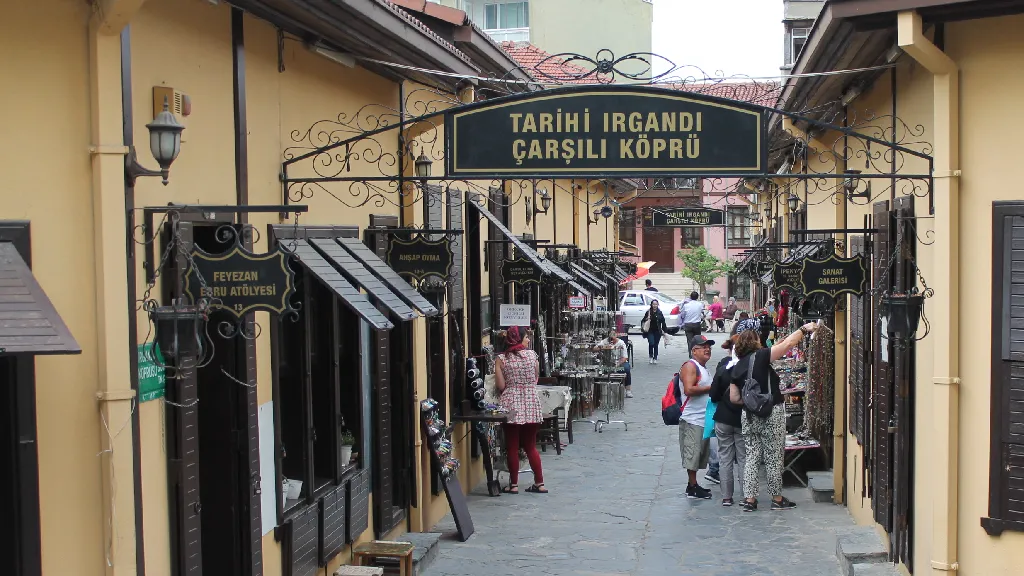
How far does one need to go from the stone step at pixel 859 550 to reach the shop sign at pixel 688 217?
15.2 meters

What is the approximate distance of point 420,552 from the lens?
33.4 feet

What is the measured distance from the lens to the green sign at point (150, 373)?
6141mm

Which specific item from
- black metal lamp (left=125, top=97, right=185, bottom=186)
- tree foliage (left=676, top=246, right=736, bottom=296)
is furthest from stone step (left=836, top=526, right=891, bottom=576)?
tree foliage (left=676, top=246, right=736, bottom=296)

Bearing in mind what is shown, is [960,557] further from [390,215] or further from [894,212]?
[390,215]

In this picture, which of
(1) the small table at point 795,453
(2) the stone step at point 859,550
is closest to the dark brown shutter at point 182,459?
(2) the stone step at point 859,550

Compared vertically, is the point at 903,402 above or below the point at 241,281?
below

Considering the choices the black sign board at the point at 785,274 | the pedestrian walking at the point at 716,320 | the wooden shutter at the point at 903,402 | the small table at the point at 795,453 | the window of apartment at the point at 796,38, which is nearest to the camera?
the wooden shutter at the point at 903,402

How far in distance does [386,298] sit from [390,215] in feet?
9.85

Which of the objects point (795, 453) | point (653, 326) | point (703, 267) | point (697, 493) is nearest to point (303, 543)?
point (697, 493)

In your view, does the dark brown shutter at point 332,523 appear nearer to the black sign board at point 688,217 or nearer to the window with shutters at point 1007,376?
the window with shutters at point 1007,376

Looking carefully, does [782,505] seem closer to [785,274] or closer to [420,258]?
[785,274]

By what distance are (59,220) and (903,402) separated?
6032 mm

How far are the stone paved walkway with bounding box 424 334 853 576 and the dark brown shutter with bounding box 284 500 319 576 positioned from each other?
1.75m

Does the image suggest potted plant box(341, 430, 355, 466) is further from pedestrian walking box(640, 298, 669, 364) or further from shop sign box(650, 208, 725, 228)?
pedestrian walking box(640, 298, 669, 364)
